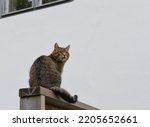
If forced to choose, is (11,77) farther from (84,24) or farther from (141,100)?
(141,100)

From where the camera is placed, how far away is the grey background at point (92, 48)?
6582 mm

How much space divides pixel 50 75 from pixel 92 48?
8.06 ft

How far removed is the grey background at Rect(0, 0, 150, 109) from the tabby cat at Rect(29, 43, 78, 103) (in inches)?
76.0

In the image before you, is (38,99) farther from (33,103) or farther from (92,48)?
(92,48)

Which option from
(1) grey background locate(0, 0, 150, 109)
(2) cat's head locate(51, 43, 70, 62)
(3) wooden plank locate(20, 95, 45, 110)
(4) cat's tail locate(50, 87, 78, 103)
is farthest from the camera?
(1) grey background locate(0, 0, 150, 109)

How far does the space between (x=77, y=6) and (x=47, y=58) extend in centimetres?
265

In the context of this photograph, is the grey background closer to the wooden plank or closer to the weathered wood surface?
the weathered wood surface

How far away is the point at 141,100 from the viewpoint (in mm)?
6445

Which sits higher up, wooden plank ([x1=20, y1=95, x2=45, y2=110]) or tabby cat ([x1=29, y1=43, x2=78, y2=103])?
tabby cat ([x1=29, y1=43, x2=78, y2=103])

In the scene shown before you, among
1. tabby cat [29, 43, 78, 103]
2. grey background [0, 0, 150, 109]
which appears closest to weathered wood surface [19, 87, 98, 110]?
tabby cat [29, 43, 78, 103]

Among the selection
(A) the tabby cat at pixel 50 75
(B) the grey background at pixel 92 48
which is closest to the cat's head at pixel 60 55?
(A) the tabby cat at pixel 50 75

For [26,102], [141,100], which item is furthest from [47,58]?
[141,100]

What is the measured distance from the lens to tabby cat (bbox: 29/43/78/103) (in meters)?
4.50

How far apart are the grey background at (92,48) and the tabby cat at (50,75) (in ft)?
6.33
